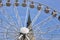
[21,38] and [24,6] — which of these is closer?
[21,38]

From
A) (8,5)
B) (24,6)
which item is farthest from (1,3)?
(24,6)

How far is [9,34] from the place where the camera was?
742cm

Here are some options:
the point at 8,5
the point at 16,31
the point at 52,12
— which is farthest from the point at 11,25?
the point at 52,12

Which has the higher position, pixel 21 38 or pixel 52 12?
pixel 52 12

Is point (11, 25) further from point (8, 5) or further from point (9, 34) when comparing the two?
point (8, 5)

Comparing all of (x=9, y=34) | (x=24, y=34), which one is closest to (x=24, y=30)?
(x=24, y=34)

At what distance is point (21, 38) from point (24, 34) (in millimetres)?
189

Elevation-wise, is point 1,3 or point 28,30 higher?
point 1,3

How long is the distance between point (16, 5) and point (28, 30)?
1149mm

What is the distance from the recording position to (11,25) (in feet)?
24.3

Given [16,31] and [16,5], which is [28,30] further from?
[16,5]

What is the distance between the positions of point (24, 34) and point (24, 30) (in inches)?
4.6

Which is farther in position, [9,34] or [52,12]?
[52,12]

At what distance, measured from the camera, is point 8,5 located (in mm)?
7902
